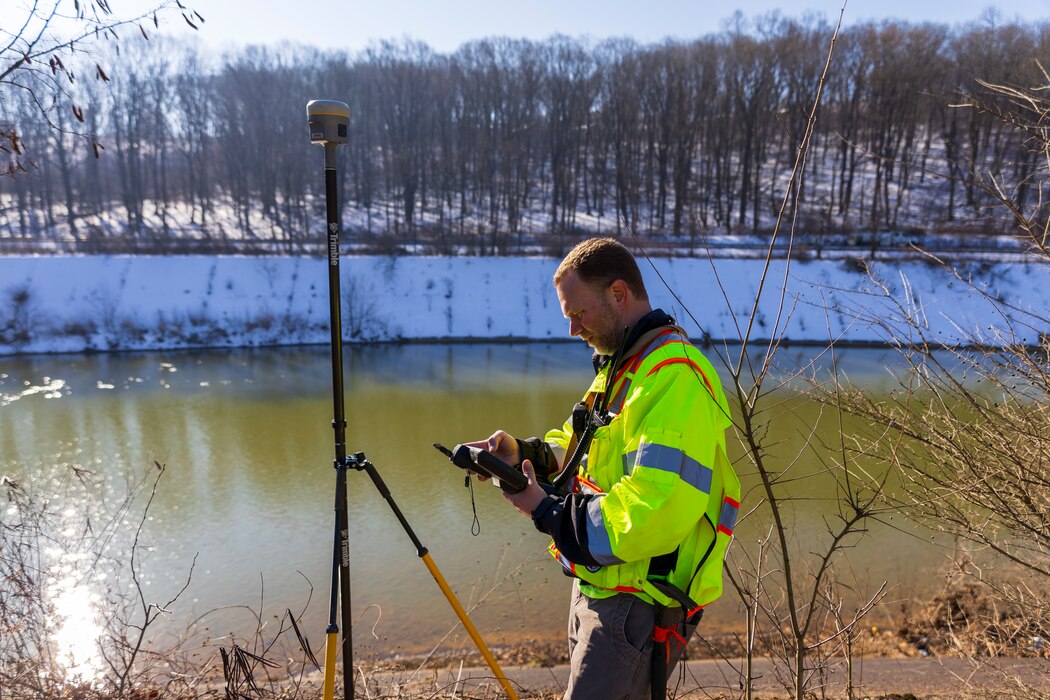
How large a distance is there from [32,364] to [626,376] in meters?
21.0

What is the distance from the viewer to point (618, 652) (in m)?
1.74

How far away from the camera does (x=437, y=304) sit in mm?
22609

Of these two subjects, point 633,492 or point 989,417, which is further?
point 989,417

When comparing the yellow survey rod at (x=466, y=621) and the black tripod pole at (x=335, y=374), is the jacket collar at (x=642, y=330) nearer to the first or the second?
the black tripod pole at (x=335, y=374)

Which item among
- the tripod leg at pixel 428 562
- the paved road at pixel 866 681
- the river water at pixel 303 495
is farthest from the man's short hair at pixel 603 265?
the paved road at pixel 866 681

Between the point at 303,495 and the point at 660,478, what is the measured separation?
26.9 ft

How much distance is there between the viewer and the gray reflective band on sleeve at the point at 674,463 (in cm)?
156

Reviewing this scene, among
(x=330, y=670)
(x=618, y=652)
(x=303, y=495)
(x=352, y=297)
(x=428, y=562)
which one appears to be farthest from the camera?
(x=352, y=297)

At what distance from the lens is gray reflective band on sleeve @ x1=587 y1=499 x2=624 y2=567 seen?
160 centimetres

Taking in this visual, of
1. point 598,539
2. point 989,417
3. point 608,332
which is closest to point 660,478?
point 598,539

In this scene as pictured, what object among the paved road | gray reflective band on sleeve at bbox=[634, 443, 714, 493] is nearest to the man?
gray reflective band on sleeve at bbox=[634, 443, 714, 493]

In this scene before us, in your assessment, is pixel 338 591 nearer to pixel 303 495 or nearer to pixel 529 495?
pixel 529 495

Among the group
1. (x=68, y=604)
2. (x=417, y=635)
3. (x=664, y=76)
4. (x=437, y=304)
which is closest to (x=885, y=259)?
(x=437, y=304)

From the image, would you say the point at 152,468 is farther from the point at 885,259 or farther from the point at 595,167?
the point at 595,167
